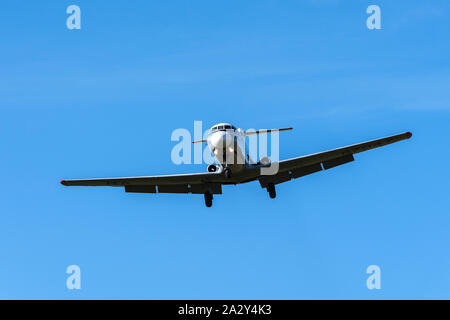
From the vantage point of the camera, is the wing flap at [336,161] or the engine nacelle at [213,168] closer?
the engine nacelle at [213,168]

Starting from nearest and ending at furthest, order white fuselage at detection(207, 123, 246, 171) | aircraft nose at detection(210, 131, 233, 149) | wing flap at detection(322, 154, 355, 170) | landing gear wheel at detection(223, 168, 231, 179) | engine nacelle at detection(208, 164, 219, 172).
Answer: aircraft nose at detection(210, 131, 233, 149)
white fuselage at detection(207, 123, 246, 171)
landing gear wheel at detection(223, 168, 231, 179)
engine nacelle at detection(208, 164, 219, 172)
wing flap at detection(322, 154, 355, 170)

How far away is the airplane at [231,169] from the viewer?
41406mm

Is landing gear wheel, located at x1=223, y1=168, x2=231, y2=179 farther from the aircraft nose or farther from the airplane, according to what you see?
the aircraft nose

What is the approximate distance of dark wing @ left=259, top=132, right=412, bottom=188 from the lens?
43.4 m

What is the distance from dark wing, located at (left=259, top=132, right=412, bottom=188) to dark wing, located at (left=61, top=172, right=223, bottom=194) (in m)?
3.38

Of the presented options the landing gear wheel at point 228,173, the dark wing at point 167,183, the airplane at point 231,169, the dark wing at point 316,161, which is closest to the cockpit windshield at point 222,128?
the airplane at point 231,169

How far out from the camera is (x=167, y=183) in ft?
151

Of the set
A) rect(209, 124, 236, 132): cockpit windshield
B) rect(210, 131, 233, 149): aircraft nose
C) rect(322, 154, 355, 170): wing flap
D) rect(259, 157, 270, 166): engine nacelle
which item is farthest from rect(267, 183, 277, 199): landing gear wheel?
rect(210, 131, 233, 149): aircraft nose

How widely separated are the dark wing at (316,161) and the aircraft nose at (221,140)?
4906 millimetres

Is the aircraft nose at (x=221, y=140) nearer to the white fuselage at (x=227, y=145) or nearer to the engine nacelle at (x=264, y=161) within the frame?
the white fuselage at (x=227, y=145)

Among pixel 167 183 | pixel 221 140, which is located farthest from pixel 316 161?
pixel 167 183

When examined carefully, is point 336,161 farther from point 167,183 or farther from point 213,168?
point 167,183
